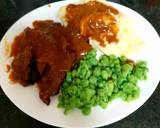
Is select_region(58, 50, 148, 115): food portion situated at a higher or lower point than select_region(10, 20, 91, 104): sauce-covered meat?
lower

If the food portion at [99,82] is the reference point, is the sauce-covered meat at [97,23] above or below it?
above

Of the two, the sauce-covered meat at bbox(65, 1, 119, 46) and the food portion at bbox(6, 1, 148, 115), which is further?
the sauce-covered meat at bbox(65, 1, 119, 46)

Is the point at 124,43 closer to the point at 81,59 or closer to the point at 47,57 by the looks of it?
the point at 81,59

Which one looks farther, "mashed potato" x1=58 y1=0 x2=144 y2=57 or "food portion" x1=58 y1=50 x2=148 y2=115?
"mashed potato" x1=58 y1=0 x2=144 y2=57

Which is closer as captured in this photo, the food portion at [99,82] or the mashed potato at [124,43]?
the food portion at [99,82]
